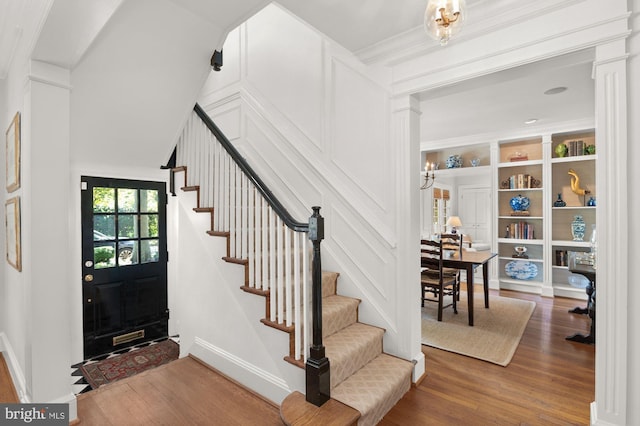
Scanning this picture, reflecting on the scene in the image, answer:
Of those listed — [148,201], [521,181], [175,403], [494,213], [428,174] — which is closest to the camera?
[175,403]

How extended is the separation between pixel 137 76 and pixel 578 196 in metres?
6.29

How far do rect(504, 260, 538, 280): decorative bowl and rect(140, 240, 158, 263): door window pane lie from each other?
18.8ft

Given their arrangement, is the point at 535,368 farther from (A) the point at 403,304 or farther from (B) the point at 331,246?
(B) the point at 331,246

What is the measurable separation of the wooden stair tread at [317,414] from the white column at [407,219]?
83cm

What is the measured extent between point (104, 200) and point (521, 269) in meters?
6.37

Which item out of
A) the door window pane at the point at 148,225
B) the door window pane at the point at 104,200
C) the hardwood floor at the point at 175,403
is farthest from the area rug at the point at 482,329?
the door window pane at the point at 104,200

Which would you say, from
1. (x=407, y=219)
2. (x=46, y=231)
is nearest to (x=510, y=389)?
(x=407, y=219)

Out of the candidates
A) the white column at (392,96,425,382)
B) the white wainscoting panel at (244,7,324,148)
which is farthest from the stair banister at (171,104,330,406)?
the white wainscoting panel at (244,7,324,148)

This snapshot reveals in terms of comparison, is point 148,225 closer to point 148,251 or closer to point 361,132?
point 148,251

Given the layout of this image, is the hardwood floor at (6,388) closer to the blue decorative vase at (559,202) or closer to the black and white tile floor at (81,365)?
the black and white tile floor at (81,365)

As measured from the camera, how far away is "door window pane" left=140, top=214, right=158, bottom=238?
12.8 feet

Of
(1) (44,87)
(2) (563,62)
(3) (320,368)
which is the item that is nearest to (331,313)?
(3) (320,368)

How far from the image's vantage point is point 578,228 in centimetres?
498

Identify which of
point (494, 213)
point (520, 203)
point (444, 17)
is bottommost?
point (494, 213)
